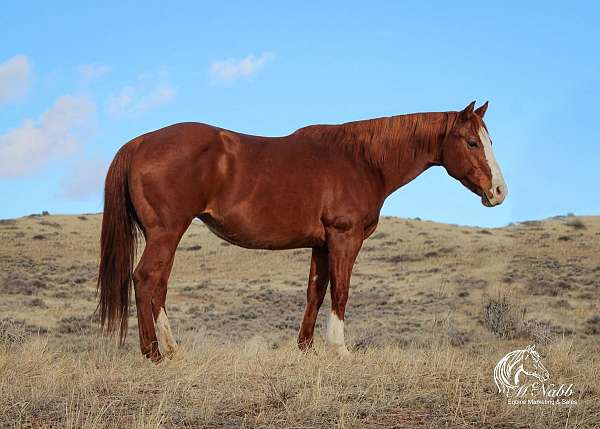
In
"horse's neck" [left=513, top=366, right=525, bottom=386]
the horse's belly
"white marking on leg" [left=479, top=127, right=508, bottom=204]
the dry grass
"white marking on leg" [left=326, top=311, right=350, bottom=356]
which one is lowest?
the dry grass

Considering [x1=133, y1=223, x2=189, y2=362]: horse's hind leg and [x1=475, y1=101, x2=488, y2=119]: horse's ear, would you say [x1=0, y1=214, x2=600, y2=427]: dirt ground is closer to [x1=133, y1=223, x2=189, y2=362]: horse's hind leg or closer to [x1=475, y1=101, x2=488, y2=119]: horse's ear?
[x1=133, y1=223, x2=189, y2=362]: horse's hind leg

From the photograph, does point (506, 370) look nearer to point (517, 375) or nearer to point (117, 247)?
point (517, 375)

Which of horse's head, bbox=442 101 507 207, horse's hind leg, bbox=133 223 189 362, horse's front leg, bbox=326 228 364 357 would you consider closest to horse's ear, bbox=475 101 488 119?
horse's head, bbox=442 101 507 207

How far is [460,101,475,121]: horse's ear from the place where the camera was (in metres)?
8.41

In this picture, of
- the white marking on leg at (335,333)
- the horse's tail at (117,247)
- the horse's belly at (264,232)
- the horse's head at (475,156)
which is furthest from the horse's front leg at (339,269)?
the horse's tail at (117,247)

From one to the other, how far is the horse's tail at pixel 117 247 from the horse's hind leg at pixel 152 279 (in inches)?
15.4

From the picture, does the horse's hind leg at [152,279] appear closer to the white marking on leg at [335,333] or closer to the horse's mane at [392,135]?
the white marking on leg at [335,333]

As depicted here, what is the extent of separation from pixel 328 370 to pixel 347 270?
1709mm

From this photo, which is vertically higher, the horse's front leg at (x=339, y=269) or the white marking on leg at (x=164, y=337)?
the horse's front leg at (x=339, y=269)

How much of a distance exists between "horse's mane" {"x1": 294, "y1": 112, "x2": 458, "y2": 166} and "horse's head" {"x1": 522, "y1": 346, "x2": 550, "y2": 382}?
2.82 metres

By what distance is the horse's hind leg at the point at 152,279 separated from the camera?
23.8 ft

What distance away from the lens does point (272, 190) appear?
25.5ft

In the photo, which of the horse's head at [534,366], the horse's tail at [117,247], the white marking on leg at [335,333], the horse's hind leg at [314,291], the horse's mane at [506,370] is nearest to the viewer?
the horse's mane at [506,370]

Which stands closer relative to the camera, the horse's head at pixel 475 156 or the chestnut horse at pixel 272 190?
the chestnut horse at pixel 272 190
